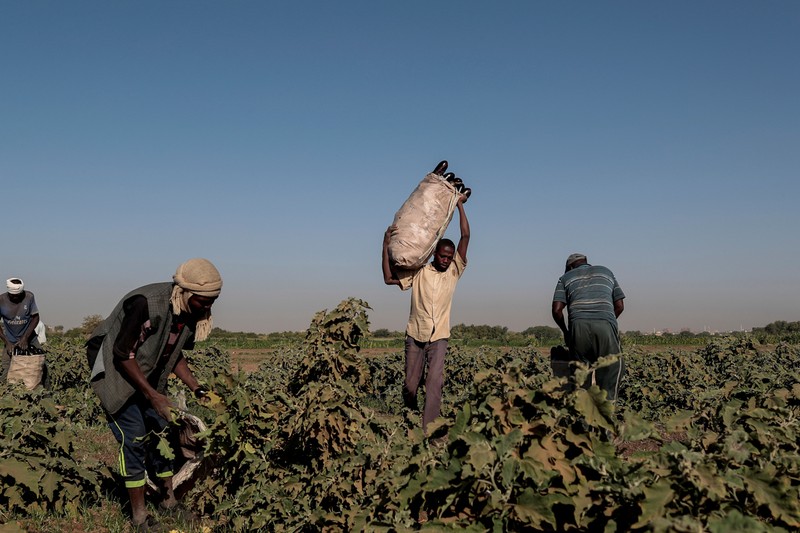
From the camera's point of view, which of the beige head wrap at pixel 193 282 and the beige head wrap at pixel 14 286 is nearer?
the beige head wrap at pixel 193 282

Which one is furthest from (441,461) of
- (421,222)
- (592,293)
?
(592,293)

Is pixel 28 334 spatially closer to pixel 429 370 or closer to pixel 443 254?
pixel 429 370

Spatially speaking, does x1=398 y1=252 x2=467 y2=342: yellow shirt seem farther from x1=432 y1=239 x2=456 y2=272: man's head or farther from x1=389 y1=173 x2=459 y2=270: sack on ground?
x1=389 y1=173 x2=459 y2=270: sack on ground

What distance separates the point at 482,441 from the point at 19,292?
9463 mm

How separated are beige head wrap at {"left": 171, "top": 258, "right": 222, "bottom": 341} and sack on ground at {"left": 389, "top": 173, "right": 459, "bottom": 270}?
7.80ft

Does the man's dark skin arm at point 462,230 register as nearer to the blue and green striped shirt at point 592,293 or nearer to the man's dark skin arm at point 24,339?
the blue and green striped shirt at point 592,293

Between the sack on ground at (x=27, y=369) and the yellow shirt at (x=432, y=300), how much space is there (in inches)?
251

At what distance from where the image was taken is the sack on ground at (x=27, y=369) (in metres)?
9.26

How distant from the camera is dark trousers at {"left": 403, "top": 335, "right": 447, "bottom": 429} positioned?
617 centimetres

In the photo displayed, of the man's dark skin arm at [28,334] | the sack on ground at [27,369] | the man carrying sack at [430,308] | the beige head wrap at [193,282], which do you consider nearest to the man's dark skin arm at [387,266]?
the man carrying sack at [430,308]

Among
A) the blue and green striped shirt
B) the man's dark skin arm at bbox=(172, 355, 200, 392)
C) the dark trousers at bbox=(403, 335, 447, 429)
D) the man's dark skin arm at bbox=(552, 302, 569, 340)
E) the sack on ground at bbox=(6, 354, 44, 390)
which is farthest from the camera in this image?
the sack on ground at bbox=(6, 354, 44, 390)

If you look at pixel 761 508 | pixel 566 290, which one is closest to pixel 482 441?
pixel 761 508

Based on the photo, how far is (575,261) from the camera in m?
6.89

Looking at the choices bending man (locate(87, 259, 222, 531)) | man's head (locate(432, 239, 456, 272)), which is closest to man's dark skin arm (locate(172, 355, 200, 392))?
bending man (locate(87, 259, 222, 531))
